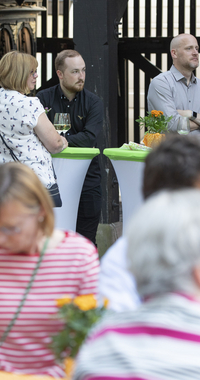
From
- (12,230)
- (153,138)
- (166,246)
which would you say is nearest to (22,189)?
(12,230)

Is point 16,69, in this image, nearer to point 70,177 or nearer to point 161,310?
point 70,177

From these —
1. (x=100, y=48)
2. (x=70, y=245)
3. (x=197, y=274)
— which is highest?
(x=100, y=48)

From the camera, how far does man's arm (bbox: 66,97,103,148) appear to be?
3451 millimetres

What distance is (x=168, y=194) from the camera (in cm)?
89

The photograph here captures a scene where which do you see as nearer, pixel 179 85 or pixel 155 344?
pixel 155 344

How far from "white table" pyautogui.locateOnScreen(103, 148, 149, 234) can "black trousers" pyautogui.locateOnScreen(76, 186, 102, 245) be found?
315 mm

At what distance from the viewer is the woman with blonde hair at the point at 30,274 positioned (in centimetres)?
133

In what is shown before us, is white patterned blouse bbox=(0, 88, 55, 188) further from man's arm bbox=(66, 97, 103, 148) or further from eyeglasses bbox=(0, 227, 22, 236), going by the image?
eyeglasses bbox=(0, 227, 22, 236)

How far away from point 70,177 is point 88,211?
1.16ft

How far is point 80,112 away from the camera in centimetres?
360

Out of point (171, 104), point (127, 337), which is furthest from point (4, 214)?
point (171, 104)

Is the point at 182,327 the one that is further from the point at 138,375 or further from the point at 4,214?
the point at 4,214

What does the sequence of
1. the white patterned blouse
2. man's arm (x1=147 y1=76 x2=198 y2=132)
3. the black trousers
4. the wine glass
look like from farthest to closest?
man's arm (x1=147 y1=76 x2=198 y2=132), the black trousers, the wine glass, the white patterned blouse

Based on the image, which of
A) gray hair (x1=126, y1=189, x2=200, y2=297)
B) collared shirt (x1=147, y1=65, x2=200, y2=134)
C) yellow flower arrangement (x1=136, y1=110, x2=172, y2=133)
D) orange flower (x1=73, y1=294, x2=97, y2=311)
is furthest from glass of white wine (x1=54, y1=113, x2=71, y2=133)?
gray hair (x1=126, y1=189, x2=200, y2=297)
